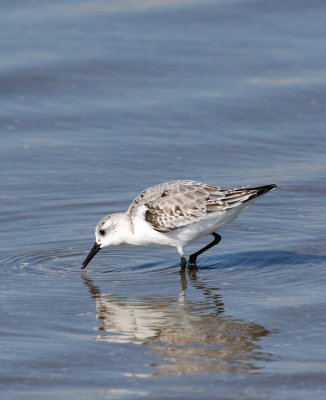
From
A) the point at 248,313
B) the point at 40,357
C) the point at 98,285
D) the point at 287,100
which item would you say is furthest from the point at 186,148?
the point at 40,357

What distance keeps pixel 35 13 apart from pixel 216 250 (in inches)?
342

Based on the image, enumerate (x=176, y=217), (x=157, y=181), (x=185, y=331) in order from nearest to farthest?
(x=185, y=331) → (x=176, y=217) → (x=157, y=181)

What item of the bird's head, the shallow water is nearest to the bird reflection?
the shallow water

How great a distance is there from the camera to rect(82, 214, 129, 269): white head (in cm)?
1016

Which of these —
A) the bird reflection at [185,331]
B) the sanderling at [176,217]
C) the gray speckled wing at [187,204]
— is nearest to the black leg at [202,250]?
the sanderling at [176,217]

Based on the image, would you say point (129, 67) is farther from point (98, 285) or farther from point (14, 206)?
point (98, 285)

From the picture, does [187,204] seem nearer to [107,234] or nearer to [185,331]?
[107,234]

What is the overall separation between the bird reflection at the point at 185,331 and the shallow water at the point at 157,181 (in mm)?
23

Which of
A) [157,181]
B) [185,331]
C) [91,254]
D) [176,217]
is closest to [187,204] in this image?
[176,217]

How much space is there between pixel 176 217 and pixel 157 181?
2.62 m

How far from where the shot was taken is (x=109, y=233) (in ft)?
33.4

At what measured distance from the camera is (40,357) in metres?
7.73

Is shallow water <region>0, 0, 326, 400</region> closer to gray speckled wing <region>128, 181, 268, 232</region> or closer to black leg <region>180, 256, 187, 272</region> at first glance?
black leg <region>180, 256, 187, 272</region>

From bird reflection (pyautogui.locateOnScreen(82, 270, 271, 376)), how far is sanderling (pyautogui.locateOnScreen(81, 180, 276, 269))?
0.64 m
